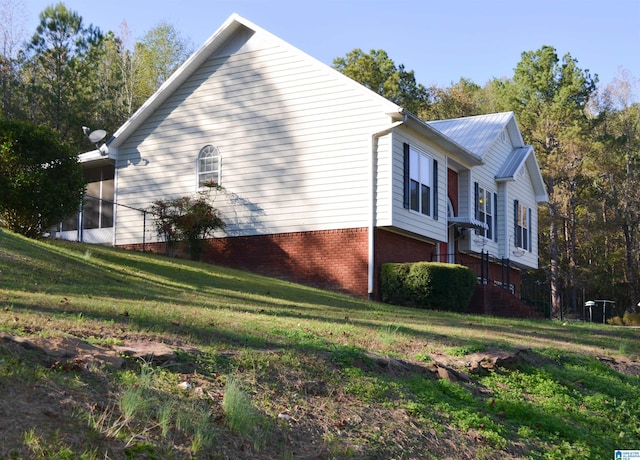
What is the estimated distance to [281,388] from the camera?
7.39 m

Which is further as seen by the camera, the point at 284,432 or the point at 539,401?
the point at 539,401

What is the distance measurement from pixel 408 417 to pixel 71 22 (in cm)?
3385

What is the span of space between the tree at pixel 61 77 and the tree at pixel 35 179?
752 inches

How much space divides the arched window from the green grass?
33.3 ft

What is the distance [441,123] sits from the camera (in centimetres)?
3139

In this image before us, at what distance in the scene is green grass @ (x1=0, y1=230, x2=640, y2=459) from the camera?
5.86 m

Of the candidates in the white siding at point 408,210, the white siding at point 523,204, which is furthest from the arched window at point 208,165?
the white siding at point 523,204

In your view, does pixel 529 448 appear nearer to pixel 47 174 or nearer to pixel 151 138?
pixel 47 174

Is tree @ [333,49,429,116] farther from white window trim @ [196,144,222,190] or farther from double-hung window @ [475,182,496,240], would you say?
white window trim @ [196,144,222,190]

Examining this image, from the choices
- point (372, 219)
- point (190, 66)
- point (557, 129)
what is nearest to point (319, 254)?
point (372, 219)

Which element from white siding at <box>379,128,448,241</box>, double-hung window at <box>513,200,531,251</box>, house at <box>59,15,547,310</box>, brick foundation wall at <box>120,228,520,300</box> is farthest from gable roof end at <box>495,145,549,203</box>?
brick foundation wall at <box>120,228,520,300</box>

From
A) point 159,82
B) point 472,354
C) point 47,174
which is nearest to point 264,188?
point 47,174

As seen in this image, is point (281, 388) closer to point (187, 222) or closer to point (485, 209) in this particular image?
point (187, 222)

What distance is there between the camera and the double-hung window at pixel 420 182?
22.5 meters
